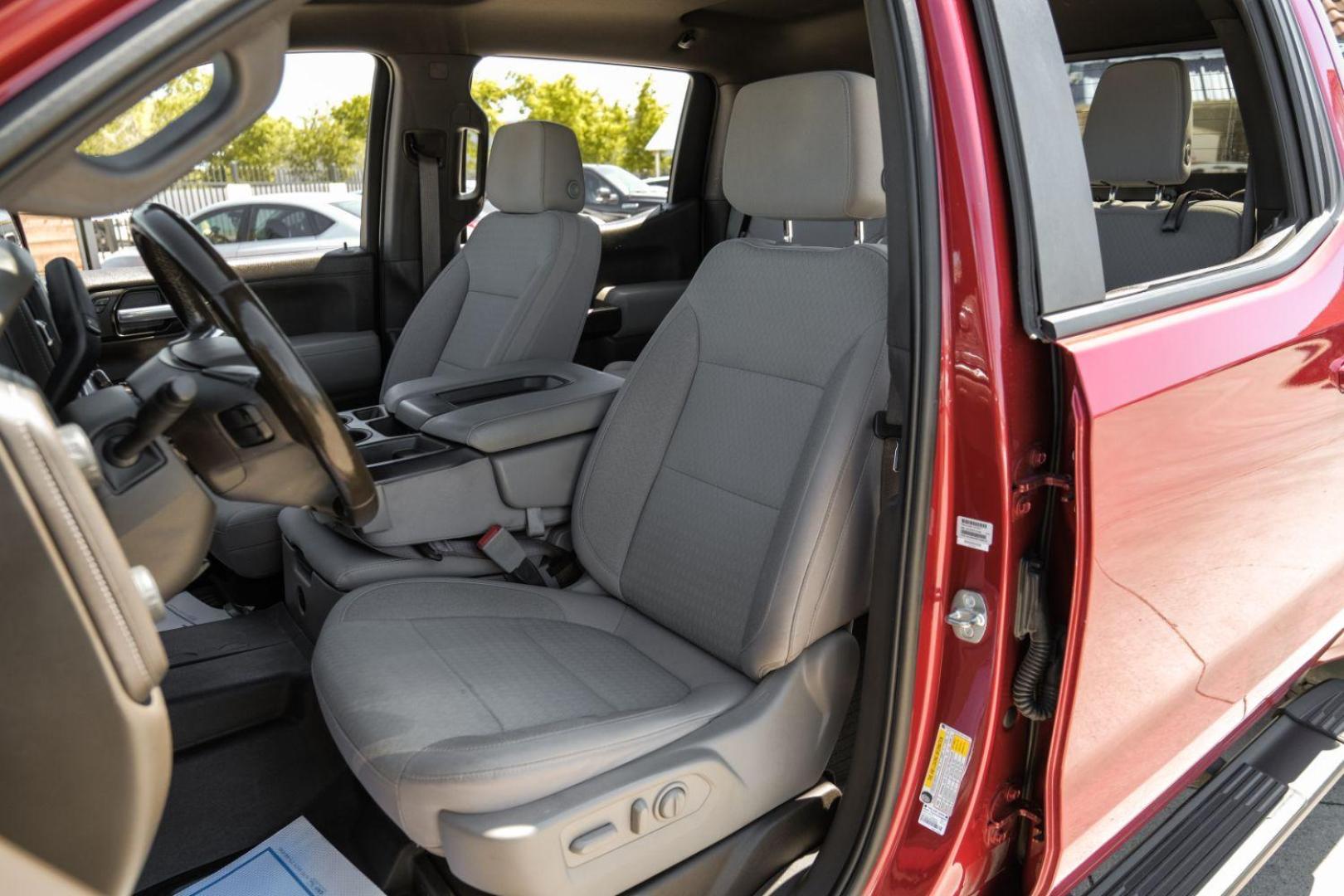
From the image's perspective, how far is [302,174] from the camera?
3881 millimetres

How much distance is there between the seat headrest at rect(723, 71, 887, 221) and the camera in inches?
64.4

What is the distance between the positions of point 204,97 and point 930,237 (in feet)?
2.46

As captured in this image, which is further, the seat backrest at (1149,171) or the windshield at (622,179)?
the windshield at (622,179)

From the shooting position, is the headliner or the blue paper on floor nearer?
the blue paper on floor

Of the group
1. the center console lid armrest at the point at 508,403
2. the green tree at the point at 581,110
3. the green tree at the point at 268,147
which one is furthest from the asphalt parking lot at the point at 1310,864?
the green tree at the point at 268,147

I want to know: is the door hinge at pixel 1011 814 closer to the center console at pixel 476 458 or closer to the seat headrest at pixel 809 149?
the seat headrest at pixel 809 149

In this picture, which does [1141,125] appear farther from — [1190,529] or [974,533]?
[974,533]

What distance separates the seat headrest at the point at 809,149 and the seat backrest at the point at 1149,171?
41.1 inches

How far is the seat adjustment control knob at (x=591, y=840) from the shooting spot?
1331 mm

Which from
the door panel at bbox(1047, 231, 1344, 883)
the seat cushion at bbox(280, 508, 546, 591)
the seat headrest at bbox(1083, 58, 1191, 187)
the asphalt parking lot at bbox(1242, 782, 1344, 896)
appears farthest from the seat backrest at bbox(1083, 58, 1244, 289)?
the seat cushion at bbox(280, 508, 546, 591)

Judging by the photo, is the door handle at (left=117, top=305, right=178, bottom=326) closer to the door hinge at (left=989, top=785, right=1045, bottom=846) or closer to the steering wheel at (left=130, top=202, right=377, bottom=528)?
the steering wheel at (left=130, top=202, right=377, bottom=528)

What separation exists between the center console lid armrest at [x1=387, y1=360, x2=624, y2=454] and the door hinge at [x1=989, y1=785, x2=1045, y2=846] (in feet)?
4.50

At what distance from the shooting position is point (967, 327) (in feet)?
3.83

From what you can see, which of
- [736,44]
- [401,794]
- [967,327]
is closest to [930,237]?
[967,327]
